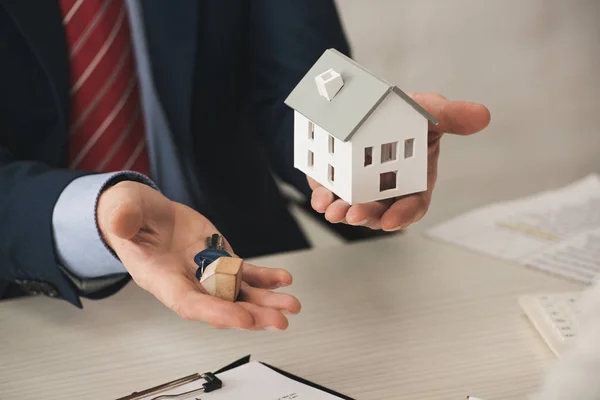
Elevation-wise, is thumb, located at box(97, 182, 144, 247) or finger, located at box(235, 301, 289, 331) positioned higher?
thumb, located at box(97, 182, 144, 247)

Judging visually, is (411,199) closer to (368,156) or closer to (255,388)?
(368,156)

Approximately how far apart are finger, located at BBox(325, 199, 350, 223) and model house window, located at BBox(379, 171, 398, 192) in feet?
0.18

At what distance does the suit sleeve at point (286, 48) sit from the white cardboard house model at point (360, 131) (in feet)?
1.05

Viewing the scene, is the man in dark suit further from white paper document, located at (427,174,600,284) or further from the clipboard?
white paper document, located at (427,174,600,284)

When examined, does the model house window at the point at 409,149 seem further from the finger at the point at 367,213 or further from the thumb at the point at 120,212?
the thumb at the point at 120,212

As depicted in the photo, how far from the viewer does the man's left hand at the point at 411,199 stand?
2.51 ft

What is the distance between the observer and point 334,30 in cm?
118

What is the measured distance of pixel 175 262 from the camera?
0.78 meters

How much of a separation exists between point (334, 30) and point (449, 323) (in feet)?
1.67

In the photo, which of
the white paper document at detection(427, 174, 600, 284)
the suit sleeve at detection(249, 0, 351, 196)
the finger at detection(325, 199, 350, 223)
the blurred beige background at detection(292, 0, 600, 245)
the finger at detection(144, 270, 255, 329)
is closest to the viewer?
the finger at detection(144, 270, 255, 329)

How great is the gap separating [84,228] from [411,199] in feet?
1.17

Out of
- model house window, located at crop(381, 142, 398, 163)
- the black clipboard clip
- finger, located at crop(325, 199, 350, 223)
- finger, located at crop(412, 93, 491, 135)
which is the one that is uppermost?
finger, located at crop(412, 93, 491, 135)

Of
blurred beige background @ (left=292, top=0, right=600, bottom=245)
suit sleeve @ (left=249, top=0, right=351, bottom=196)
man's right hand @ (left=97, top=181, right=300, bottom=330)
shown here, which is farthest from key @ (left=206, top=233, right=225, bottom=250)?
blurred beige background @ (left=292, top=0, right=600, bottom=245)

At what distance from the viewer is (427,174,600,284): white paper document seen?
40.9 inches
